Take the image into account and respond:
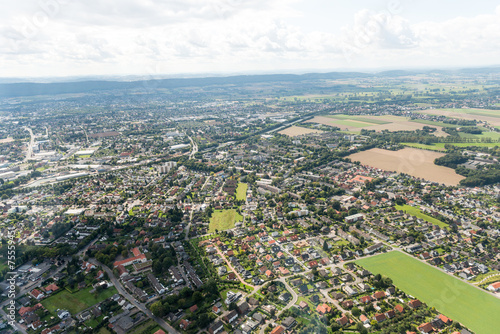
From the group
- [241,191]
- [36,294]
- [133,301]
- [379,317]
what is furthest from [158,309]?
[241,191]

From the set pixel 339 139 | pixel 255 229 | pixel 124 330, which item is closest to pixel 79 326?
pixel 124 330

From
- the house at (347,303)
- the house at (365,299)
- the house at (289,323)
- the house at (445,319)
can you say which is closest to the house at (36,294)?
the house at (289,323)

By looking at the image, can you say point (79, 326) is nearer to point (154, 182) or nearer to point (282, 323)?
point (282, 323)

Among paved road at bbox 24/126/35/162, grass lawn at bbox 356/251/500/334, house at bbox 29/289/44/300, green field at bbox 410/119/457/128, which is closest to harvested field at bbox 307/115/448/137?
green field at bbox 410/119/457/128

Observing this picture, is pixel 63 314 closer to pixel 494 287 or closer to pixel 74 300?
pixel 74 300

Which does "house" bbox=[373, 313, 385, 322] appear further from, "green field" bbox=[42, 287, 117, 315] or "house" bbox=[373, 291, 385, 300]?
"green field" bbox=[42, 287, 117, 315]

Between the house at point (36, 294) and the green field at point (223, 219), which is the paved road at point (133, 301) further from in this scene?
the green field at point (223, 219)
